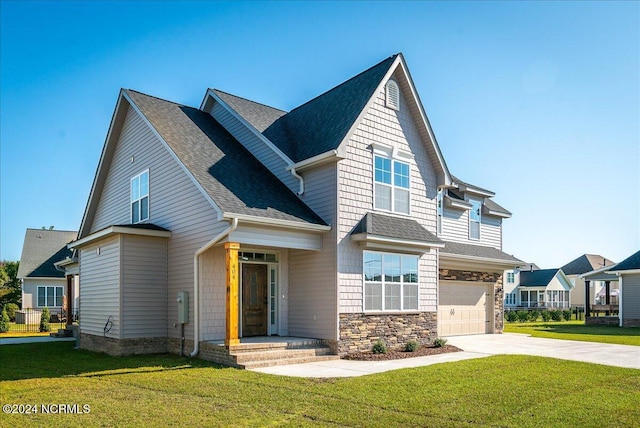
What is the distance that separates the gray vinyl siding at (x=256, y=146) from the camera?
16.9 m

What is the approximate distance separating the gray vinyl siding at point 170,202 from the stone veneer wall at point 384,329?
14.4 ft

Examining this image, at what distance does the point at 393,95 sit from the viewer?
17.2 m

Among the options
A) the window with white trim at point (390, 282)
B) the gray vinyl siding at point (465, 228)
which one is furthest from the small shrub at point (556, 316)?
the window with white trim at point (390, 282)

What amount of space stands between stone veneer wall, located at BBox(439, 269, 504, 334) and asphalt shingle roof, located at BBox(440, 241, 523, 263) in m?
0.82

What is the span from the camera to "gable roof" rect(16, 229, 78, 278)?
39.2 meters

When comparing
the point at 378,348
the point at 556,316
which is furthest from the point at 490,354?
the point at 556,316

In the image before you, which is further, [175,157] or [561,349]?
[561,349]

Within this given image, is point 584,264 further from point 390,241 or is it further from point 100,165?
point 100,165

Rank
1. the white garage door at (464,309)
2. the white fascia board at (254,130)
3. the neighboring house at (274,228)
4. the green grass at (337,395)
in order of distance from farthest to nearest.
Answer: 1. the white garage door at (464,309)
2. the white fascia board at (254,130)
3. the neighboring house at (274,228)
4. the green grass at (337,395)

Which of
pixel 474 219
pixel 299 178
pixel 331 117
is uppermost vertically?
pixel 331 117

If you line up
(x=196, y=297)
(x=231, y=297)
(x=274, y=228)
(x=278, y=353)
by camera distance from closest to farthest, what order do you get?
(x=231, y=297)
(x=278, y=353)
(x=274, y=228)
(x=196, y=297)

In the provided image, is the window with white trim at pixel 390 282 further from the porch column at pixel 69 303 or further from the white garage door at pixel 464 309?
the porch column at pixel 69 303

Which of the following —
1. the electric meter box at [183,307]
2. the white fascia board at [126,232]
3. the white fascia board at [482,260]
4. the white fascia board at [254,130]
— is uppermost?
the white fascia board at [254,130]

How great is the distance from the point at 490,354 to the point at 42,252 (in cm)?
3704
